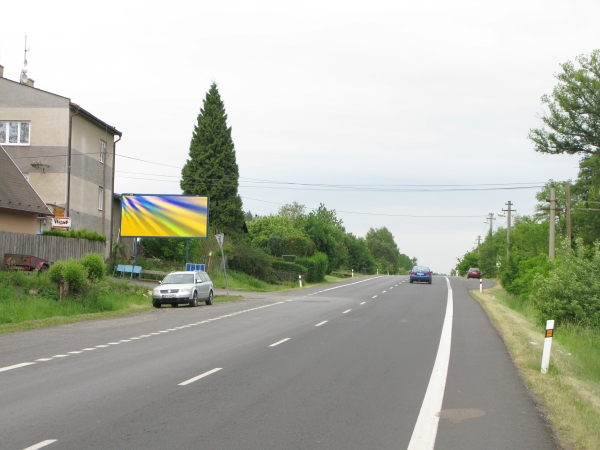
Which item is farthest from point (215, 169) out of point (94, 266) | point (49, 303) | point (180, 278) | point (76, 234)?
point (49, 303)

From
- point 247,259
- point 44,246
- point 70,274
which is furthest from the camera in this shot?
point 247,259

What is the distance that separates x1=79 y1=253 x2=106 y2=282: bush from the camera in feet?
84.6

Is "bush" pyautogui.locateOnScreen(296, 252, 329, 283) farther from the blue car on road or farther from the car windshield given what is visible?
the car windshield

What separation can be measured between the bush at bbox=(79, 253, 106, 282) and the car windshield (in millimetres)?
4445

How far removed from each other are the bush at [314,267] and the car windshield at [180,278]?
29.7 metres

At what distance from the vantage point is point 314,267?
204 feet

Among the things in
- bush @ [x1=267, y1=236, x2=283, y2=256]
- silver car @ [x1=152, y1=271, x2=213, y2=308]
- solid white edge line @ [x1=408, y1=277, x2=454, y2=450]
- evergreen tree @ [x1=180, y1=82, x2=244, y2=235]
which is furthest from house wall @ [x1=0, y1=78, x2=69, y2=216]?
bush @ [x1=267, y1=236, x2=283, y2=256]

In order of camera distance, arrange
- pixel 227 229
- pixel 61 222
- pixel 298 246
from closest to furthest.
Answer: pixel 61 222 < pixel 227 229 < pixel 298 246

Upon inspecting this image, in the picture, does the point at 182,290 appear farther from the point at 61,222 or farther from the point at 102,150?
the point at 102,150

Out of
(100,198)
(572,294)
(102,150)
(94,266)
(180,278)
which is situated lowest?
(180,278)

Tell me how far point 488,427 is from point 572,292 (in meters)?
16.6

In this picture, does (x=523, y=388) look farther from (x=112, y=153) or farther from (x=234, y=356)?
(x=112, y=153)

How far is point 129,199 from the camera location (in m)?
42.9

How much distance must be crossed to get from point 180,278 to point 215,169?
32.0 meters
